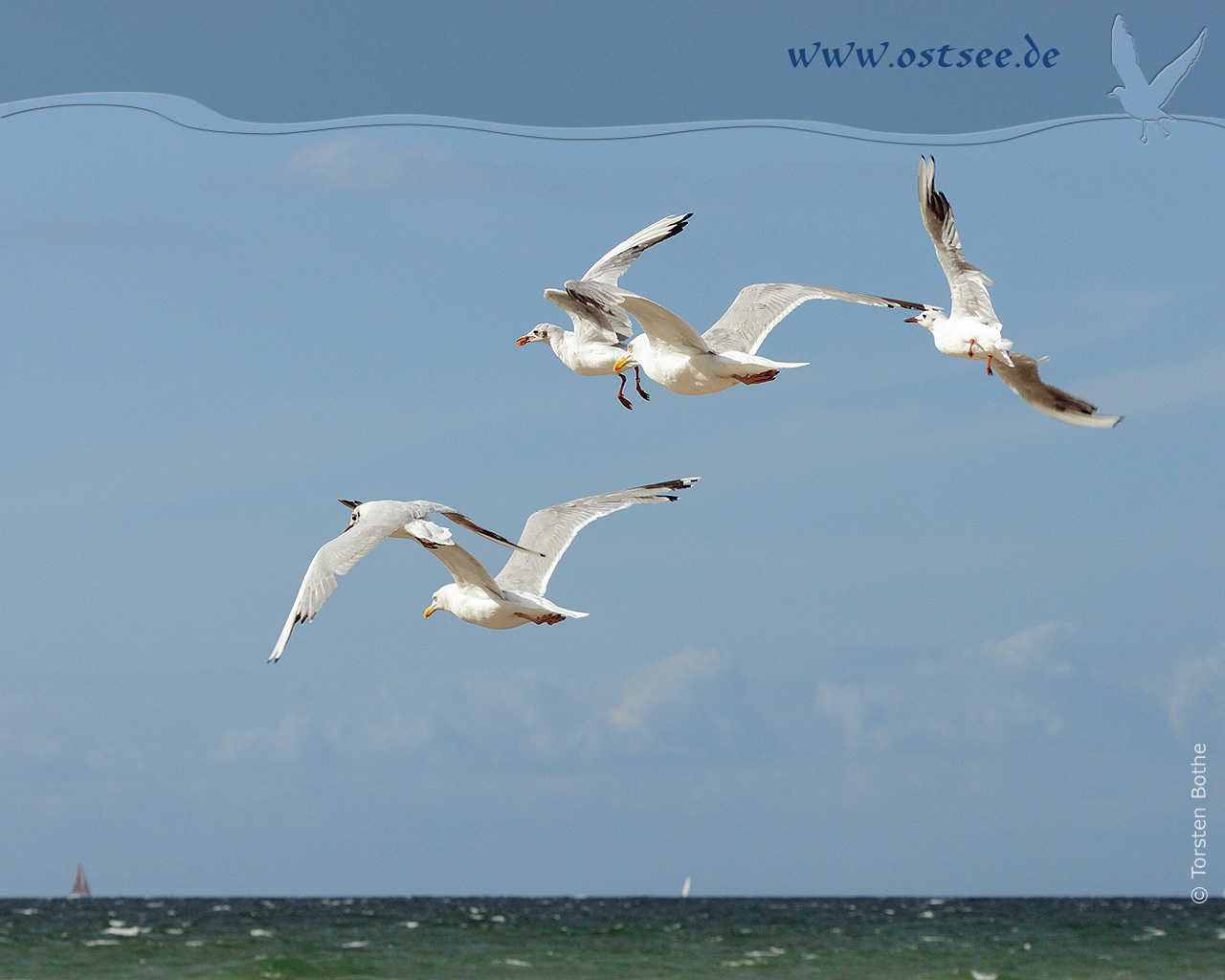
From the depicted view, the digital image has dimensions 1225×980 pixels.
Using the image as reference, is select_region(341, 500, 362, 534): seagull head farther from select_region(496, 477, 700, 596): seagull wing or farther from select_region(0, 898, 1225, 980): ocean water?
select_region(0, 898, 1225, 980): ocean water

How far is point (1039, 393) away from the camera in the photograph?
36.6 ft

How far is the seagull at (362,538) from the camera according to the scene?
8656mm

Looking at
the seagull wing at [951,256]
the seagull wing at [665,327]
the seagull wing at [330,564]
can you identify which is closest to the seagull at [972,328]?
the seagull wing at [951,256]

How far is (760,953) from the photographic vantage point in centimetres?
3697

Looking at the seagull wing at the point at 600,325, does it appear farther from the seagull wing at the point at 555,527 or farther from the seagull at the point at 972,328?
the seagull at the point at 972,328

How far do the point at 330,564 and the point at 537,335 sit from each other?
17.9 feet

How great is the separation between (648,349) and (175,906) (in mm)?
62295

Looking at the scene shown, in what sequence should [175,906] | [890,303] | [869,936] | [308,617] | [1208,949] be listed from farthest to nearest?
[175,906] → [869,936] → [1208,949] → [890,303] → [308,617]

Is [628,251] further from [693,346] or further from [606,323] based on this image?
[693,346]

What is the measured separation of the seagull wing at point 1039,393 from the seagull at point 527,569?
2.70 m

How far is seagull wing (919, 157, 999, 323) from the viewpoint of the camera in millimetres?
11555

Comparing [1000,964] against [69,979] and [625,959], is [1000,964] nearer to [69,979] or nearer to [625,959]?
[625,959]

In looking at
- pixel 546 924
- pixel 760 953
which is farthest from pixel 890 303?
pixel 546 924

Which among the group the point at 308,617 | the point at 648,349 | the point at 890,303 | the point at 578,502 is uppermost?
the point at 890,303
